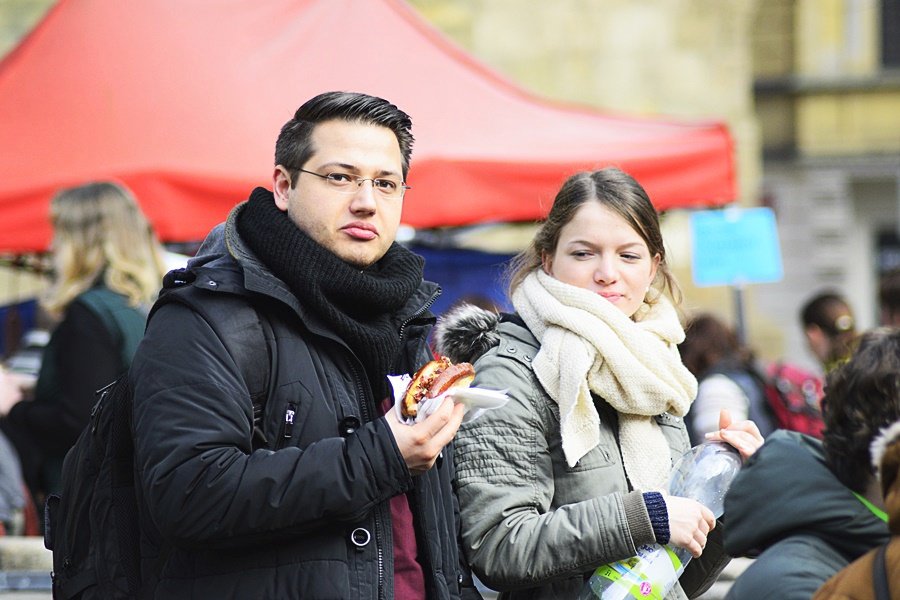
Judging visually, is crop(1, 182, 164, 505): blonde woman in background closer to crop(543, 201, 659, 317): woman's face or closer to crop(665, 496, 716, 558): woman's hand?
crop(543, 201, 659, 317): woman's face

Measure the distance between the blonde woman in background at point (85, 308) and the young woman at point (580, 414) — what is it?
161 centimetres

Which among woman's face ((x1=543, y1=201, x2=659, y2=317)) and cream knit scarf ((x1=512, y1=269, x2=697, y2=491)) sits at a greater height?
woman's face ((x1=543, y1=201, x2=659, y2=317))

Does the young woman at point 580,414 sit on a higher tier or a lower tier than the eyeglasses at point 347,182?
lower

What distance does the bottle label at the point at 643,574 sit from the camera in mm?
2742

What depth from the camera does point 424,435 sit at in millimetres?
2352

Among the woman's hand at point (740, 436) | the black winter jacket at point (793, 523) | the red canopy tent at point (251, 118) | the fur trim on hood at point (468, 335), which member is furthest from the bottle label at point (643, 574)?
the red canopy tent at point (251, 118)

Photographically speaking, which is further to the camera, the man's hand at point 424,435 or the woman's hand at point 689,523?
the woman's hand at point 689,523

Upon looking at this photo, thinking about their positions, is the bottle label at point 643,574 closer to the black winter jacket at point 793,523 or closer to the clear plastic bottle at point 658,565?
the clear plastic bottle at point 658,565

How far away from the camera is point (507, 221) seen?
239 inches

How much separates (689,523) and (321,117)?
107 centimetres

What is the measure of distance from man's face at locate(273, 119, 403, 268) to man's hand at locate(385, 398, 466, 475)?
0.37 m

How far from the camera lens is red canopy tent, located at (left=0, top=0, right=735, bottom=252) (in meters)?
5.55

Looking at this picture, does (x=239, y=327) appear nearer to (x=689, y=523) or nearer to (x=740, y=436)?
(x=689, y=523)

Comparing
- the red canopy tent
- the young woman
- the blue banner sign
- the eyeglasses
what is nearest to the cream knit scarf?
the young woman
